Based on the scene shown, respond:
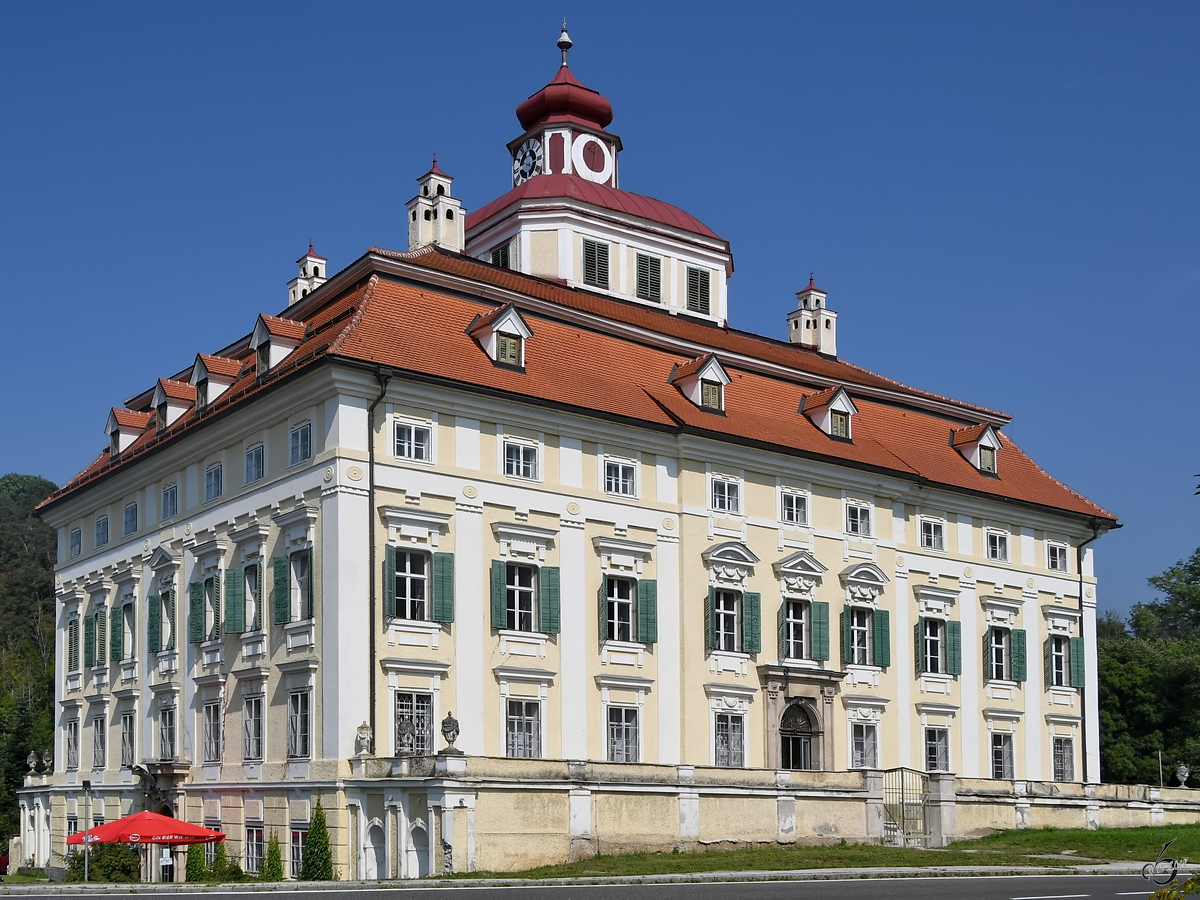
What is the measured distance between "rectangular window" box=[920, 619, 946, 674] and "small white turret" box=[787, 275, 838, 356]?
14.8 meters

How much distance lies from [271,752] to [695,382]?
16563mm

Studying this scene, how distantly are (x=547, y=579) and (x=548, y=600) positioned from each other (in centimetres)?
57

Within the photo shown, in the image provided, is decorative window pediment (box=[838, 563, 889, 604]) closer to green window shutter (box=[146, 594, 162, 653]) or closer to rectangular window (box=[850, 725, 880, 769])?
rectangular window (box=[850, 725, 880, 769])

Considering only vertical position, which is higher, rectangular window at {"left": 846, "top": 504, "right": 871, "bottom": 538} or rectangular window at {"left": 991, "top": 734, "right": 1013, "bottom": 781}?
rectangular window at {"left": 846, "top": 504, "right": 871, "bottom": 538}

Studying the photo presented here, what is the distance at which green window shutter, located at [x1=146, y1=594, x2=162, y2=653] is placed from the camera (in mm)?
45531

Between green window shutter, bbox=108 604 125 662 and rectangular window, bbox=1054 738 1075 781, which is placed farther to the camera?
rectangular window, bbox=1054 738 1075 781

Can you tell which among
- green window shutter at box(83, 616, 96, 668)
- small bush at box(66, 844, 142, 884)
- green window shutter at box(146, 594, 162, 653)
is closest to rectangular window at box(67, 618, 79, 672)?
green window shutter at box(83, 616, 96, 668)

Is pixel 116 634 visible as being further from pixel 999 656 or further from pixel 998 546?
pixel 998 546

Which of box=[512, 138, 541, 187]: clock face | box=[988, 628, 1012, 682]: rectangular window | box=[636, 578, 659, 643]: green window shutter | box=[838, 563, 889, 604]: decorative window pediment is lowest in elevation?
box=[988, 628, 1012, 682]: rectangular window

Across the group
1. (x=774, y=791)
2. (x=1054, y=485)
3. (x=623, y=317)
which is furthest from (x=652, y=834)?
(x=1054, y=485)

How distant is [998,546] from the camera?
5303 cm

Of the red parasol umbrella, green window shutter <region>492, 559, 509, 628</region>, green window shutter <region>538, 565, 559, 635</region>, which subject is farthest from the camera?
green window shutter <region>538, 565, 559, 635</region>

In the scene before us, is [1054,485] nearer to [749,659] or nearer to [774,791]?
[749,659]

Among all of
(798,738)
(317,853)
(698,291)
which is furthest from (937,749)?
(317,853)
